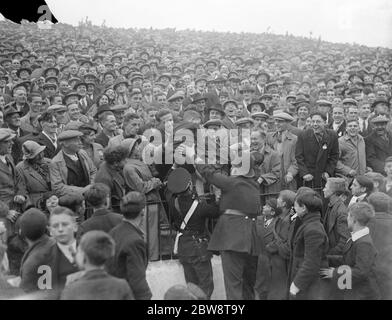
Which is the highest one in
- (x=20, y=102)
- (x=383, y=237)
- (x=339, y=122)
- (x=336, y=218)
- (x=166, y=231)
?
(x=20, y=102)

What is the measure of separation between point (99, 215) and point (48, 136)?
9.75ft

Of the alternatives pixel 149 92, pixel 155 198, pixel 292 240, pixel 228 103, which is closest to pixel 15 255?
pixel 155 198

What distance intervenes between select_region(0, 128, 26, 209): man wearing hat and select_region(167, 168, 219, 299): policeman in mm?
1780

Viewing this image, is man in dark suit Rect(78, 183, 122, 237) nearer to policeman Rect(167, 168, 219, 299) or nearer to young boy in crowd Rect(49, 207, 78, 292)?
young boy in crowd Rect(49, 207, 78, 292)

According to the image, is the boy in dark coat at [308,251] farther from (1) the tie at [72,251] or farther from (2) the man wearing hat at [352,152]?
(2) the man wearing hat at [352,152]

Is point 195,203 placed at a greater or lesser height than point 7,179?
lesser

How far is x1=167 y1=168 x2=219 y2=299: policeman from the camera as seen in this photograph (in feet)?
20.0

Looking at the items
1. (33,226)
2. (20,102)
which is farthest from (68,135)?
(20,102)

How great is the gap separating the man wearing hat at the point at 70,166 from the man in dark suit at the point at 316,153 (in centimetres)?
312

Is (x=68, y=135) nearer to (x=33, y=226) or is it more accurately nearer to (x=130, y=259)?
(x=33, y=226)

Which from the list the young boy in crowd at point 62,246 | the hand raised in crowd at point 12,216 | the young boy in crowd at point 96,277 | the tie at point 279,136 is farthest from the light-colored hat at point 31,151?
the tie at point 279,136

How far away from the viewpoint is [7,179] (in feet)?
20.3
